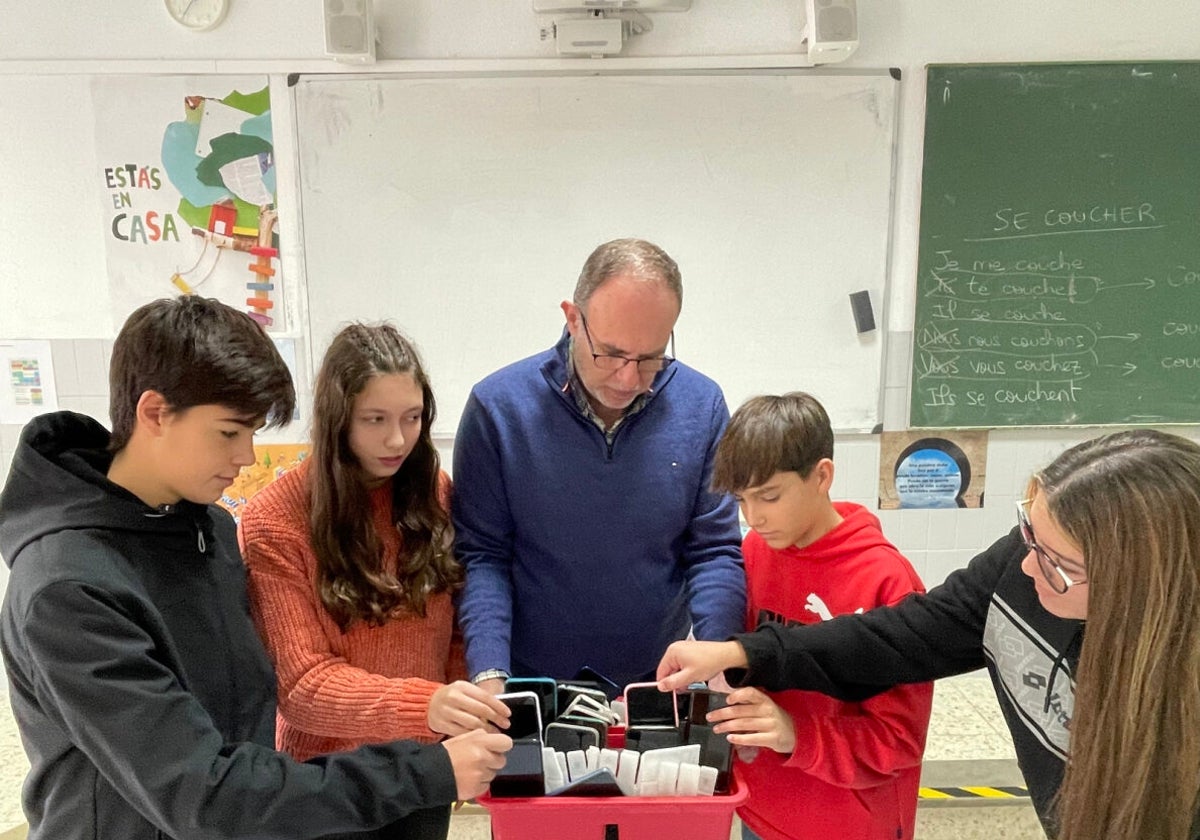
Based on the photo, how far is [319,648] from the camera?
1.26 metres

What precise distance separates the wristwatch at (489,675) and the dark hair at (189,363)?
22.1 inches

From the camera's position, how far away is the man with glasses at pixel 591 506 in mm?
1475

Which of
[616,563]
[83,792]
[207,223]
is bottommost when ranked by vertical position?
[83,792]

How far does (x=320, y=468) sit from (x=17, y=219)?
2393 millimetres

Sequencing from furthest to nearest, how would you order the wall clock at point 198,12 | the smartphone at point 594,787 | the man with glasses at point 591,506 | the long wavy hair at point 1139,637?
the wall clock at point 198,12
the man with glasses at point 591,506
the smartphone at point 594,787
the long wavy hair at point 1139,637

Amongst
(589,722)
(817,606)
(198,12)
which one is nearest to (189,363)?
(589,722)

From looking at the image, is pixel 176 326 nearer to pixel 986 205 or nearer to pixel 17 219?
pixel 17 219

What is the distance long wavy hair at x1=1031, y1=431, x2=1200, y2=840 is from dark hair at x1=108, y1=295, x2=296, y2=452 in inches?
40.2

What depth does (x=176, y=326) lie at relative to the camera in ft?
3.40

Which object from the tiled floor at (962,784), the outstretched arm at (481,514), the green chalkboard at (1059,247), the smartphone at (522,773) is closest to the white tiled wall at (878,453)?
the green chalkboard at (1059,247)

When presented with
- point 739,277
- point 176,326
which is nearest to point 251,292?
point 739,277

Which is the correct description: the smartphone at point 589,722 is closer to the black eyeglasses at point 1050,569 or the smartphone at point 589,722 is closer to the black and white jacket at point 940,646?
the black and white jacket at point 940,646

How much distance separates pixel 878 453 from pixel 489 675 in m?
2.10

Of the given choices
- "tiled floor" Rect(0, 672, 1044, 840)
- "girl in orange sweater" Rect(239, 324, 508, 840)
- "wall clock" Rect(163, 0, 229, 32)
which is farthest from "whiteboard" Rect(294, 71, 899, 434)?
"girl in orange sweater" Rect(239, 324, 508, 840)
